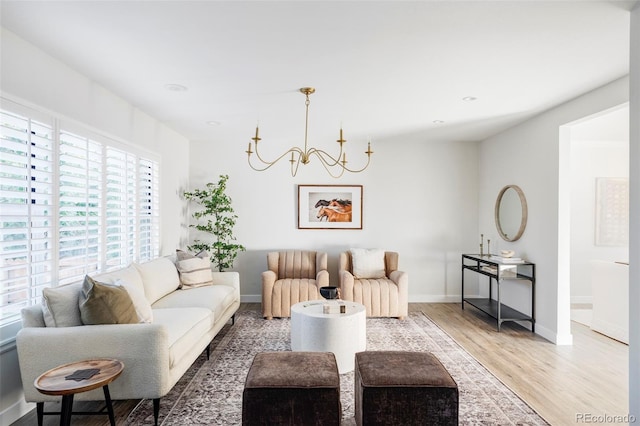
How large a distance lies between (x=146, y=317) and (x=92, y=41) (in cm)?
200

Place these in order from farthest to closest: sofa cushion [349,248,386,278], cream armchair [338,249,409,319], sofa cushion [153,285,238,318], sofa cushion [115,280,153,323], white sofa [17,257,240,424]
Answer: sofa cushion [349,248,386,278], cream armchair [338,249,409,319], sofa cushion [153,285,238,318], sofa cushion [115,280,153,323], white sofa [17,257,240,424]

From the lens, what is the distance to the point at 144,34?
2367mm

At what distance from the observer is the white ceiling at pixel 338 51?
2.10m

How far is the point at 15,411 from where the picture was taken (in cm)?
244

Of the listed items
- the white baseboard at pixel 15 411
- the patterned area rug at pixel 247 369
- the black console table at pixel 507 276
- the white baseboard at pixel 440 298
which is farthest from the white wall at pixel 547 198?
the white baseboard at pixel 15 411

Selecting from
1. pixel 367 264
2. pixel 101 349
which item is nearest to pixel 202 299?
pixel 101 349

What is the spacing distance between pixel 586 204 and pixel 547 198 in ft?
8.11

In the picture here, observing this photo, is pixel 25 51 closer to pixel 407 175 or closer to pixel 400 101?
pixel 400 101

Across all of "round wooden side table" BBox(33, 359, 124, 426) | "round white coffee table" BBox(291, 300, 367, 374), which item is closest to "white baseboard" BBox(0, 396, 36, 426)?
"round wooden side table" BBox(33, 359, 124, 426)

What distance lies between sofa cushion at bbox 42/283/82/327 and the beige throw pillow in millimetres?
1760

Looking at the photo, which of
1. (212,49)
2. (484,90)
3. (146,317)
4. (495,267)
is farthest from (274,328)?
(484,90)

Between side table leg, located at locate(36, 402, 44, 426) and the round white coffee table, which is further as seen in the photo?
the round white coffee table

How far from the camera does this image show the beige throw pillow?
4250mm

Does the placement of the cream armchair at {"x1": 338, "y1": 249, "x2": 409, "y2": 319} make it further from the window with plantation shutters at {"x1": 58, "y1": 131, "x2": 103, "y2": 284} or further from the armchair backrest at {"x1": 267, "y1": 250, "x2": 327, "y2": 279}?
the window with plantation shutters at {"x1": 58, "y1": 131, "x2": 103, "y2": 284}
